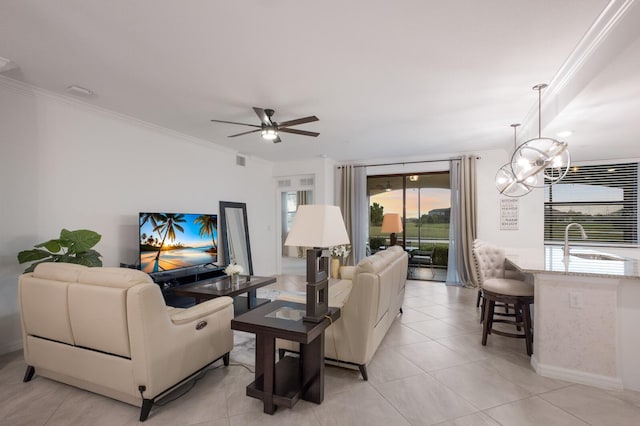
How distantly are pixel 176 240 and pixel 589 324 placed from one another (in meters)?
4.74

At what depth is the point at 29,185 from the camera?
317 centimetres

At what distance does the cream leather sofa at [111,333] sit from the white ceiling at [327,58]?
1.76 metres

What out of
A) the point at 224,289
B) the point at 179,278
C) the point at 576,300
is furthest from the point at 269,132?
the point at 576,300

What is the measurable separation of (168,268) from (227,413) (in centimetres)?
274

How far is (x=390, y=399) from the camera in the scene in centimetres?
223

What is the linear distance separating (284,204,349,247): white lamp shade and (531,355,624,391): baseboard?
211 centimetres

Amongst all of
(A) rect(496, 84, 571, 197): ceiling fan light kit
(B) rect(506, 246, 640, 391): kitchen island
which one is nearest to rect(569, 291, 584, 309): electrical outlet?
(B) rect(506, 246, 640, 391): kitchen island

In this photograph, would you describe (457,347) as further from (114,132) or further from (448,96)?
(114,132)

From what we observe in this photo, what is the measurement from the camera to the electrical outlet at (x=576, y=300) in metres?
2.48

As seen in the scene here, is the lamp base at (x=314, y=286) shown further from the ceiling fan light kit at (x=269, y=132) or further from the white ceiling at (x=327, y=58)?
the ceiling fan light kit at (x=269, y=132)

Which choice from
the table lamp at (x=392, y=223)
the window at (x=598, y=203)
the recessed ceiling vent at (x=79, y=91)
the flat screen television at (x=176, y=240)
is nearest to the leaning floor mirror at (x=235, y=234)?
the flat screen television at (x=176, y=240)

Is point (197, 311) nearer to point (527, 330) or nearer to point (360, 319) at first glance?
point (360, 319)

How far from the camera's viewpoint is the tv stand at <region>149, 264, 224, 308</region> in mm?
3973

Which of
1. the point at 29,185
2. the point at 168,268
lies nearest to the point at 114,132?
the point at 29,185
